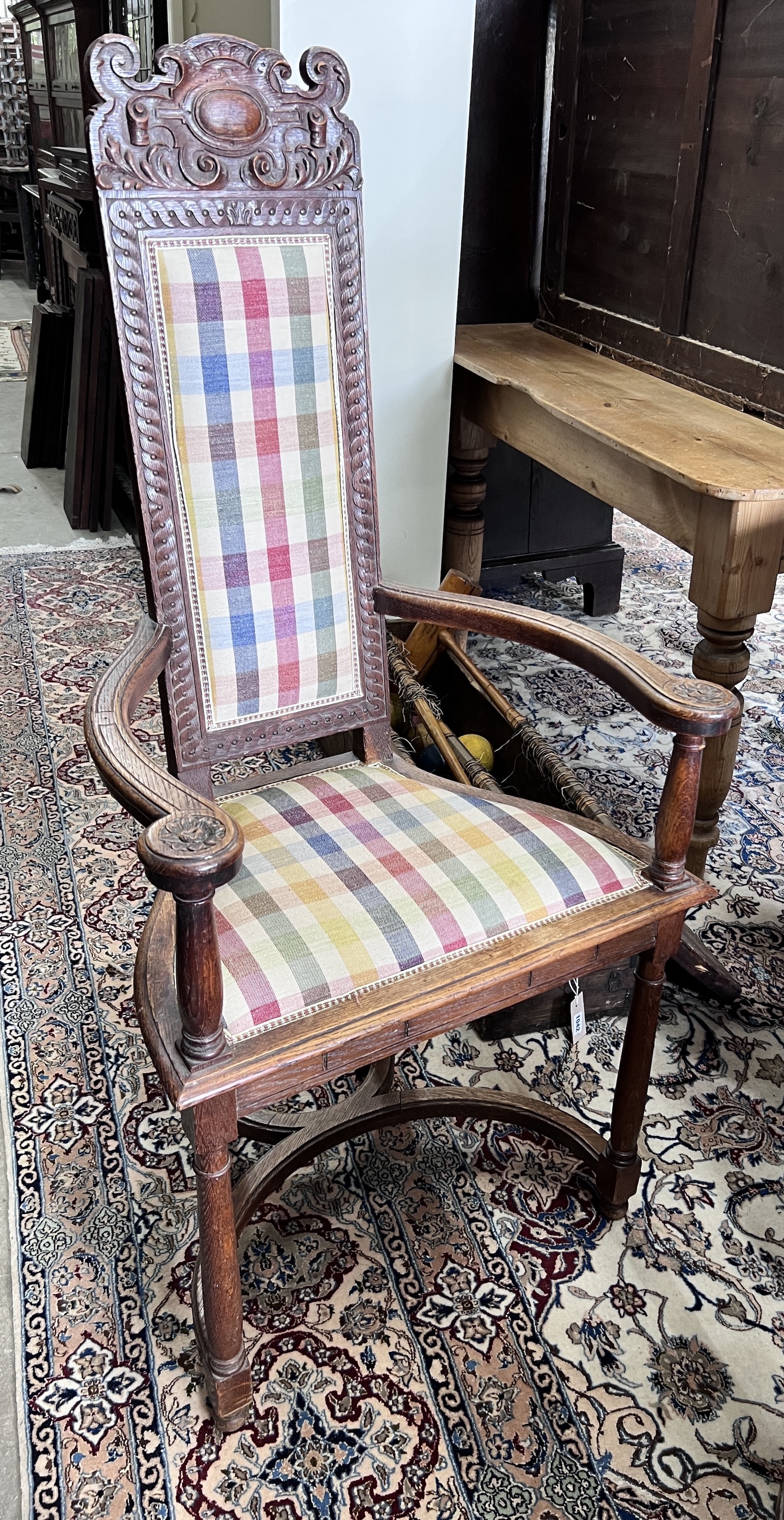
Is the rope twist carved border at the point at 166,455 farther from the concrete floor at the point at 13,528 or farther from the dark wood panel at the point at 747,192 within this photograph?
the dark wood panel at the point at 747,192

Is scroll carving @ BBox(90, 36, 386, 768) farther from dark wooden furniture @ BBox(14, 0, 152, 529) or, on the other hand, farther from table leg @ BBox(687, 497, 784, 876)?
dark wooden furniture @ BBox(14, 0, 152, 529)

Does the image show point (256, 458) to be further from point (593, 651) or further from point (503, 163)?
point (503, 163)

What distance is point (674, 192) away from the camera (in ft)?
7.52

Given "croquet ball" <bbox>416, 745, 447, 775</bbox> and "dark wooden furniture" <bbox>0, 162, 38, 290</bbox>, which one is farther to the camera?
"dark wooden furniture" <bbox>0, 162, 38, 290</bbox>

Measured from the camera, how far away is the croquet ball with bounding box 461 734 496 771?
222cm

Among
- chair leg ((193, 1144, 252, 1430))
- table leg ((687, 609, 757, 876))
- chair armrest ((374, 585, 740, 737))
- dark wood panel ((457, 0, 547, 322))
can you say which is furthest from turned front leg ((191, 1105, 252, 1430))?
dark wood panel ((457, 0, 547, 322))

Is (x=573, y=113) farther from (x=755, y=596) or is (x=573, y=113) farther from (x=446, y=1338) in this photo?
(x=446, y=1338)

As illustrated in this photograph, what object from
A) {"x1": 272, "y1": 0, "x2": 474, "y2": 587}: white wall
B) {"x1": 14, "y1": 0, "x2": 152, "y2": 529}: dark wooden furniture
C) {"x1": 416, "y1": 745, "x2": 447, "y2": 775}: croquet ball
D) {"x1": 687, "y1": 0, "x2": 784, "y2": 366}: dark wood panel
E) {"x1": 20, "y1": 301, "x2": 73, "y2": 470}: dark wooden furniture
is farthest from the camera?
{"x1": 20, "y1": 301, "x2": 73, "y2": 470}: dark wooden furniture

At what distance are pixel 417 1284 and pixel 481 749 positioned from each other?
1.04 m

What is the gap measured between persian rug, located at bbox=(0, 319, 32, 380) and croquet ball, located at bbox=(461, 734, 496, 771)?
453 cm

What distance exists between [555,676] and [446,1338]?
1.96 m

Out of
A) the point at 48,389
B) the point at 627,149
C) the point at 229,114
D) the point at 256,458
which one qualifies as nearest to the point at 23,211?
the point at 48,389

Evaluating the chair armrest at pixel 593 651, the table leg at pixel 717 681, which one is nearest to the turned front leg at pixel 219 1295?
the chair armrest at pixel 593 651

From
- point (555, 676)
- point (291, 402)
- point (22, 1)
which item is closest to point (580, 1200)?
point (291, 402)
